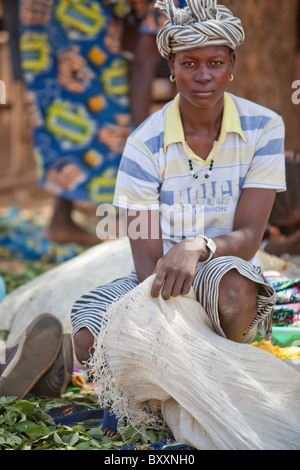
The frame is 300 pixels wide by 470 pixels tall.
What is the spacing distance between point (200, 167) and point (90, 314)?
655 mm

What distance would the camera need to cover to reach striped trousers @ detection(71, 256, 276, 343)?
219 centimetres

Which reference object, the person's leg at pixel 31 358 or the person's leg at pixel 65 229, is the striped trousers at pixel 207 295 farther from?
the person's leg at pixel 65 229

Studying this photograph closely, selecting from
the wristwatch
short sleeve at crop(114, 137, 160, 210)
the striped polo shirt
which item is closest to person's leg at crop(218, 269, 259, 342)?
the wristwatch

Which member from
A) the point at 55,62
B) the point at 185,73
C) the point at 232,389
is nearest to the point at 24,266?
the point at 55,62

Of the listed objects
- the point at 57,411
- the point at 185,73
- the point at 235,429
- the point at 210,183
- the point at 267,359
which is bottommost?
the point at 57,411

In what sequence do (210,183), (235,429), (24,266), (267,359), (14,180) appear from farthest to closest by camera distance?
(14,180) → (24,266) → (210,183) → (267,359) → (235,429)

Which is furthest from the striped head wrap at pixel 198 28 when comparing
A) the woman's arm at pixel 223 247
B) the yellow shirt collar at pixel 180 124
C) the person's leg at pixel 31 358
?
the person's leg at pixel 31 358

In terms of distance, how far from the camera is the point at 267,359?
2105mm

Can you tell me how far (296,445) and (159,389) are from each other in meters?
0.44

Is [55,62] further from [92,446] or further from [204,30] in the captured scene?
[92,446]

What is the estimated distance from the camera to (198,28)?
2.32 metres

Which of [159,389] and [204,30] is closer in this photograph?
[159,389]

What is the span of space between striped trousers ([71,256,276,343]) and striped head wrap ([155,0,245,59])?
74 centimetres

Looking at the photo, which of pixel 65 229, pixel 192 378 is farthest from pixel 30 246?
pixel 192 378
